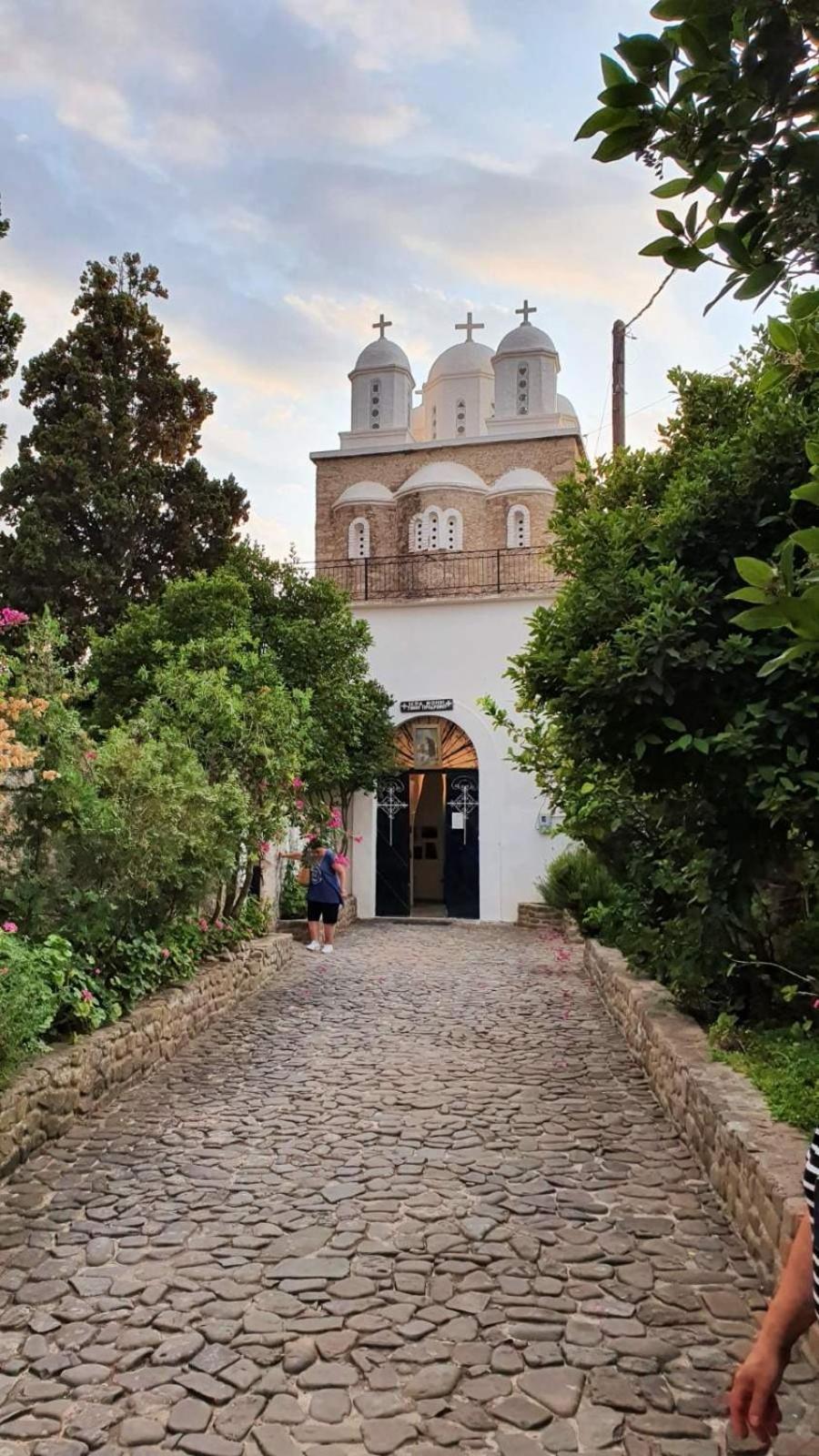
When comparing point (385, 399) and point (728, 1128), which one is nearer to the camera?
point (728, 1128)

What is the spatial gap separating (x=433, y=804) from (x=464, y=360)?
1629cm

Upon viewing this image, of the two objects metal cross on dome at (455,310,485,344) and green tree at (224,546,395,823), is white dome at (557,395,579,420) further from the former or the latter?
green tree at (224,546,395,823)

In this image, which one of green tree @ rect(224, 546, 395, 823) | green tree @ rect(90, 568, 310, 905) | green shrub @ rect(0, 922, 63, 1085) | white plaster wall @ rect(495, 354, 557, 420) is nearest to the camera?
green shrub @ rect(0, 922, 63, 1085)

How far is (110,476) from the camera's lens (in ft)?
65.8

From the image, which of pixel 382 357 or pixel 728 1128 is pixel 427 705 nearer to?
pixel 728 1128

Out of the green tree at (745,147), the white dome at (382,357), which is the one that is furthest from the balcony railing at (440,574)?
the green tree at (745,147)

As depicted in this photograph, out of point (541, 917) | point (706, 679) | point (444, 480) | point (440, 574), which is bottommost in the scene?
point (541, 917)

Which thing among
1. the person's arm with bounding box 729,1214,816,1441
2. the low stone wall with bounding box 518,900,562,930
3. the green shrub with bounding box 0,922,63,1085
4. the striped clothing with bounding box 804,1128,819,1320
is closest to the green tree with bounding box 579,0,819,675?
the striped clothing with bounding box 804,1128,819,1320

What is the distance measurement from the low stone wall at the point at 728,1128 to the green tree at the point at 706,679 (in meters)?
0.60

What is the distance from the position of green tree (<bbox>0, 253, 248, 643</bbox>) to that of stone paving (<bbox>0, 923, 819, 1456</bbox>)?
14495 mm

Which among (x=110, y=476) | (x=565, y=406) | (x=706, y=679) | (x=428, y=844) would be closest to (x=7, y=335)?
(x=110, y=476)

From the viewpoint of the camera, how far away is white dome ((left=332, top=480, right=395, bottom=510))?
2431 cm

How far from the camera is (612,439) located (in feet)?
53.0

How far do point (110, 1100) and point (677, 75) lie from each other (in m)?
6.35
